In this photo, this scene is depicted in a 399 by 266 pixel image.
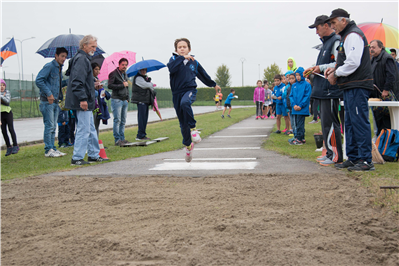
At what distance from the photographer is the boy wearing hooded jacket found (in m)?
9.19

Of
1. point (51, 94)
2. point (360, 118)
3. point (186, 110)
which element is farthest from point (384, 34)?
point (51, 94)

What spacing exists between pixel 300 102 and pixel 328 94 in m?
2.87

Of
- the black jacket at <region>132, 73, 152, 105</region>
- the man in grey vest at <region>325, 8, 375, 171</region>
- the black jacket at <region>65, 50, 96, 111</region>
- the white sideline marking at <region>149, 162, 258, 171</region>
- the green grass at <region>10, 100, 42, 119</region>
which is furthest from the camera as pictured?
the green grass at <region>10, 100, 42, 119</region>

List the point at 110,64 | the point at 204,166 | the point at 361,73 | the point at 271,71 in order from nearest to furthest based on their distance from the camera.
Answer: the point at 361,73, the point at 204,166, the point at 110,64, the point at 271,71

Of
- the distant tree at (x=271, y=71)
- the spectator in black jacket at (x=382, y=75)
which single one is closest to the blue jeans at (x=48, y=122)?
the spectator in black jacket at (x=382, y=75)

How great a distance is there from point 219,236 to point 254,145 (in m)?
6.39

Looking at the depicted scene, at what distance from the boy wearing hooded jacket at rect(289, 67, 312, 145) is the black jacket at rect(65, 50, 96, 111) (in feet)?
16.6

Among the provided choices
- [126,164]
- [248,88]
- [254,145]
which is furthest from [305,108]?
[248,88]

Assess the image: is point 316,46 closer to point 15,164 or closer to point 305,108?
point 305,108

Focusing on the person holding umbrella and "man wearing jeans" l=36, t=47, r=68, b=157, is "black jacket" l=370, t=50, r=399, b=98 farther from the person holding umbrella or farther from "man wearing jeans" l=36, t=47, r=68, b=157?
"man wearing jeans" l=36, t=47, r=68, b=157

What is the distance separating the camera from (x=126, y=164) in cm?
731

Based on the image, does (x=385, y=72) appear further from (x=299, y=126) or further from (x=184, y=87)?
(x=184, y=87)

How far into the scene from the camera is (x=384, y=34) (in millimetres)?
10633

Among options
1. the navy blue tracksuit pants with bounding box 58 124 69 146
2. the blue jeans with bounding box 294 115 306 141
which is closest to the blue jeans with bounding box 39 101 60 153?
the navy blue tracksuit pants with bounding box 58 124 69 146
